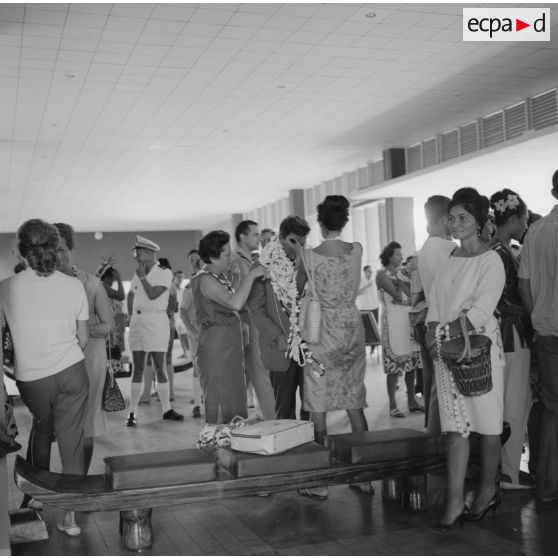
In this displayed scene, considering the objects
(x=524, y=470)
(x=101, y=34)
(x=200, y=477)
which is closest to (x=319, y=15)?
(x=101, y=34)

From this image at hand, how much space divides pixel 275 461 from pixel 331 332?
0.98m

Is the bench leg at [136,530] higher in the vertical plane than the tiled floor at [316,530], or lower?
higher

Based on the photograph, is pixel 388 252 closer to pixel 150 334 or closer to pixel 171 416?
pixel 150 334

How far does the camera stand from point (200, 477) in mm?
3500

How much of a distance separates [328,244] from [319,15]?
4.42 metres

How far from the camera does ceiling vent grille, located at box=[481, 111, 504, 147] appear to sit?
13.5m

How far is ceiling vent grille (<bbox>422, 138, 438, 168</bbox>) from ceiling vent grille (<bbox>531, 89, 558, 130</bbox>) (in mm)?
3196

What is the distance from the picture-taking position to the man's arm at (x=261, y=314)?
14.1 ft

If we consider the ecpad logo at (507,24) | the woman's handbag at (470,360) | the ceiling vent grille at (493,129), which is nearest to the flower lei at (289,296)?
the woman's handbag at (470,360)

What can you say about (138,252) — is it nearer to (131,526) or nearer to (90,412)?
(90,412)

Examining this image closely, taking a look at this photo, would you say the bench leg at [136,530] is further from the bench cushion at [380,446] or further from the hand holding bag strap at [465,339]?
the hand holding bag strap at [465,339]

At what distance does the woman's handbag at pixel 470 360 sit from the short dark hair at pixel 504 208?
1.05 m

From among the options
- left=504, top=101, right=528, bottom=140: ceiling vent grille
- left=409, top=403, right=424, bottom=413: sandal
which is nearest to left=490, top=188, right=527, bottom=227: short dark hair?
left=409, top=403, right=424, bottom=413: sandal

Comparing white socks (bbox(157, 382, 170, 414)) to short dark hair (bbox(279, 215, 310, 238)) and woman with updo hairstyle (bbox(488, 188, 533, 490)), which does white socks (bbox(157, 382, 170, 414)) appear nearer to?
short dark hair (bbox(279, 215, 310, 238))
